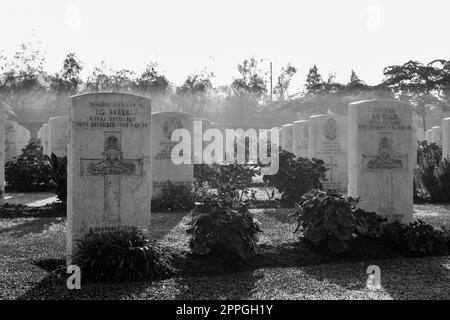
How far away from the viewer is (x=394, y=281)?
580 centimetres

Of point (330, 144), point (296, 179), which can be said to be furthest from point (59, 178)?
point (330, 144)

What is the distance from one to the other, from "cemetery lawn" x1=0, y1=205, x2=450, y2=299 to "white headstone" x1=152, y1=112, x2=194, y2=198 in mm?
4714

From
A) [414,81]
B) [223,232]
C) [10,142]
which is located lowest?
[223,232]

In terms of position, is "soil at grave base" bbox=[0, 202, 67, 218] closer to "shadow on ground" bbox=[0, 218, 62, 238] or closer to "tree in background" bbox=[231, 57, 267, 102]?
"shadow on ground" bbox=[0, 218, 62, 238]

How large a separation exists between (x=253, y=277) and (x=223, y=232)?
688mm

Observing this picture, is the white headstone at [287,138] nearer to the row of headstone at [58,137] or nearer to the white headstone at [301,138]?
the white headstone at [301,138]

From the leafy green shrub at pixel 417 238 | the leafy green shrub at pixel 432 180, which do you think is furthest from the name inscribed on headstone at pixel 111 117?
the leafy green shrub at pixel 432 180

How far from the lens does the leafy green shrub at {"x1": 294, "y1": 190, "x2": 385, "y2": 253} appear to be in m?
6.84

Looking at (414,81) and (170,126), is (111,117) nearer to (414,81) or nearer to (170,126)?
(170,126)

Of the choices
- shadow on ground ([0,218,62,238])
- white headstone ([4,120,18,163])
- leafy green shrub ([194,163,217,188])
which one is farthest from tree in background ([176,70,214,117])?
shadow on ground ([0,218,62,238])

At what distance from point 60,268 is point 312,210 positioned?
127 inches

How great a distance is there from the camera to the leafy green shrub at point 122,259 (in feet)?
18.6

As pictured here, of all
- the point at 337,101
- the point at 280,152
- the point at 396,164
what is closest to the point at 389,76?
the point at 337,101

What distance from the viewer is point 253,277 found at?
231 inches
